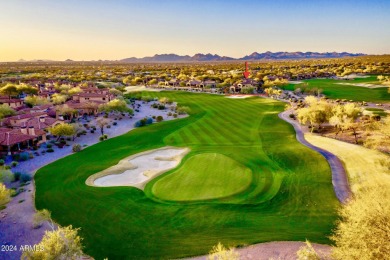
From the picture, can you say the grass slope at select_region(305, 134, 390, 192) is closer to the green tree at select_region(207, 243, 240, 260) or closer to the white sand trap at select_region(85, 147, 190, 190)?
the green tree at select_region(207, 243, 240, 260)

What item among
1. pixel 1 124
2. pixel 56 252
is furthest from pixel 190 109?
pixel 56 252

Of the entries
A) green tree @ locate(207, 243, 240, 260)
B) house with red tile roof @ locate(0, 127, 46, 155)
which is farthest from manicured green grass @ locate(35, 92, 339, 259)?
house with red tile roof @ locate(0, 127, 46, 155)

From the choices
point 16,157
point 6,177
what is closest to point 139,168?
point 6,177

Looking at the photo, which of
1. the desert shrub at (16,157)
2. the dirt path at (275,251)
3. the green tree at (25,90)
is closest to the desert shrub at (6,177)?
the desert shrub at (16,157)

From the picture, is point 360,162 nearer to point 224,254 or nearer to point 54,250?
point 224,254

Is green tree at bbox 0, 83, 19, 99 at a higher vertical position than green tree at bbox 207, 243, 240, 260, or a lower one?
higher

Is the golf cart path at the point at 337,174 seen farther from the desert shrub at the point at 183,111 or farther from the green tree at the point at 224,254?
the desert shrub at the point at 183,111

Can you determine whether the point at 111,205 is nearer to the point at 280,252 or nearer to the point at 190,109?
the point at 280,252
